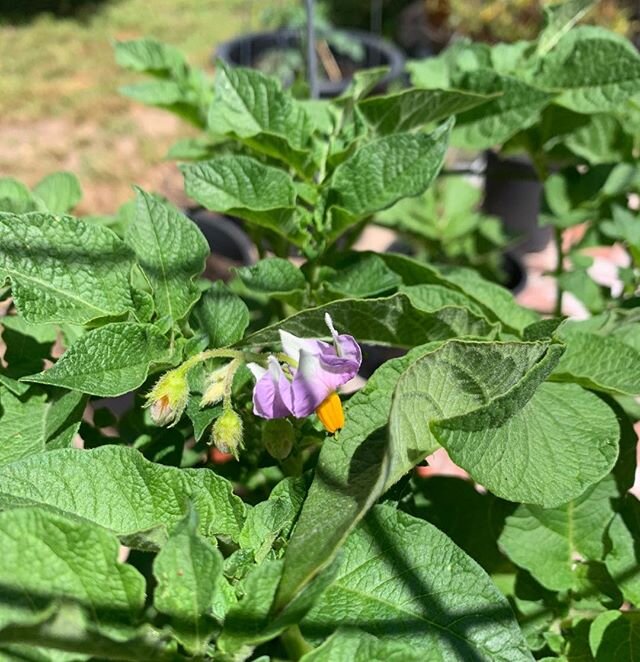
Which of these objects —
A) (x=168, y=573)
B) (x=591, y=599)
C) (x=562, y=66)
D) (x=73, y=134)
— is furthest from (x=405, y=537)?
(x=73, y=134)

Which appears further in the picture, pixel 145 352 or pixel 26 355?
pixel 26 355

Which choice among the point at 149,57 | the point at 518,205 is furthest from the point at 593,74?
the point at 518,205

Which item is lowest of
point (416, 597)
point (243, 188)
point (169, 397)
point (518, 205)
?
point (518, 205)

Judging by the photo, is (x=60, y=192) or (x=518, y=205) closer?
(x=60, y=192)

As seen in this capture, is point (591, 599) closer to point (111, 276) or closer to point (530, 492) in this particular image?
point (530, 492)

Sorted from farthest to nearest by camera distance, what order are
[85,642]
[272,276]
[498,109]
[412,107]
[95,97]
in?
[95,97] → [498,109] → [412,107] → [272,276] → [85,642]

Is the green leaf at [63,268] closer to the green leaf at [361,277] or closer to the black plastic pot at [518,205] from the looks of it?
the green leaf at [361,277]

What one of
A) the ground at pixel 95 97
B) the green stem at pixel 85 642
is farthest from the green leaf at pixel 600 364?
the ground at pixel 95 97

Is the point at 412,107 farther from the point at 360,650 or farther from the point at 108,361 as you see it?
the point at 360,650
